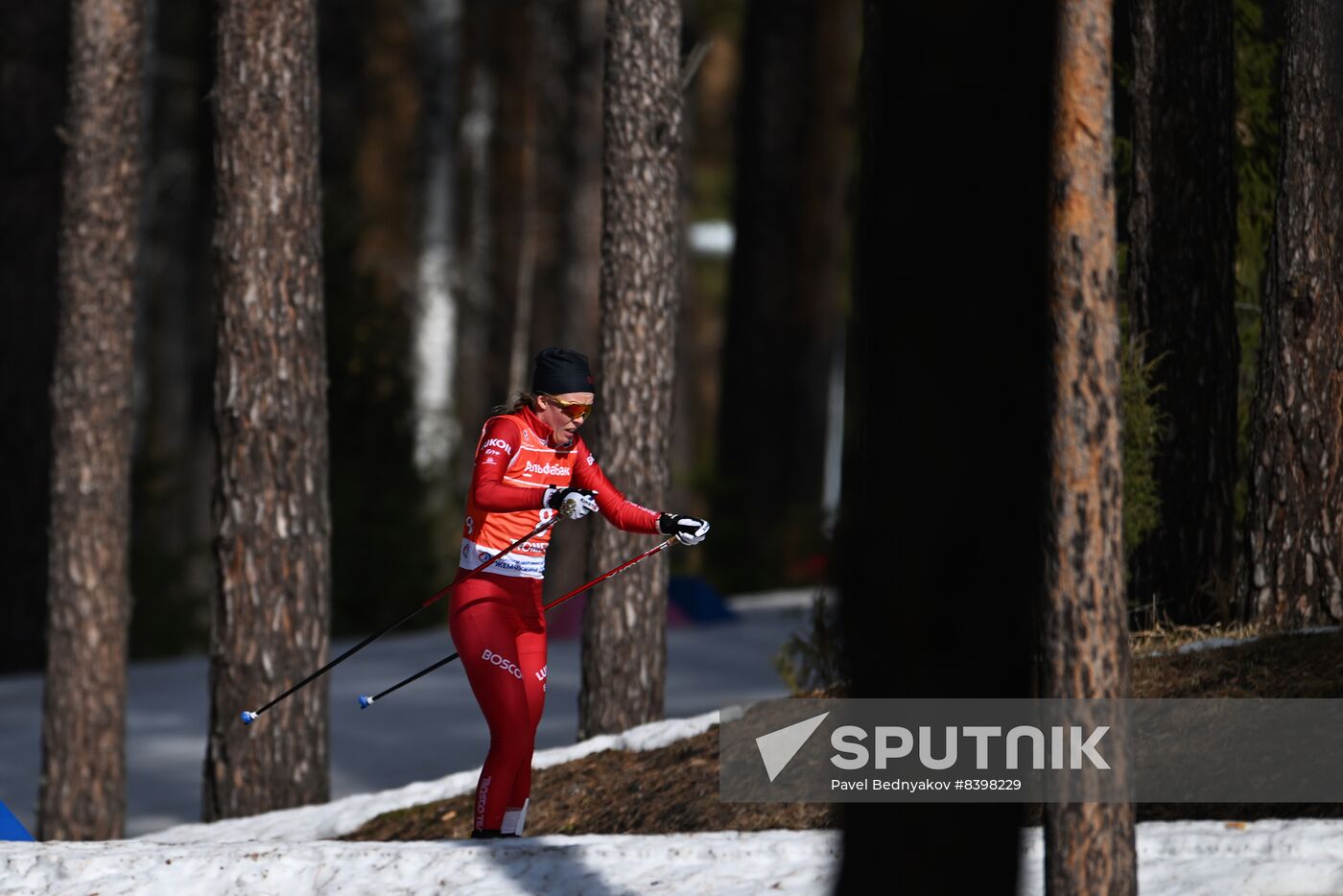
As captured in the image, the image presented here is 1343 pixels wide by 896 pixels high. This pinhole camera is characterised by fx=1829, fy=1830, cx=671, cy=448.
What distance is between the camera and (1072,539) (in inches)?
Answer: 216

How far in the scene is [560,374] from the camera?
722 centimetres

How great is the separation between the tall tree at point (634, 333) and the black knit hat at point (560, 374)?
7.38 ft

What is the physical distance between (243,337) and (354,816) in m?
2.53

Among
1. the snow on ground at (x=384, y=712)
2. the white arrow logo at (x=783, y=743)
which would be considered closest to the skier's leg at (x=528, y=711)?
the white arrow logo at (x=783, y=743)

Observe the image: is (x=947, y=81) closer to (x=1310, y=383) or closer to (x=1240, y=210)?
(x=1310, y=383)

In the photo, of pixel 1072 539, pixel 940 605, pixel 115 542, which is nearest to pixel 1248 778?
pixel 1072 539

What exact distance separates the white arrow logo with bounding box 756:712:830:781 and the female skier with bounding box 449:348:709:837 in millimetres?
1331

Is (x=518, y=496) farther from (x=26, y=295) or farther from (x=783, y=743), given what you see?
(x=26, y=295)

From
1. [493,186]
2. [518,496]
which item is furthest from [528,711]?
[493,186]

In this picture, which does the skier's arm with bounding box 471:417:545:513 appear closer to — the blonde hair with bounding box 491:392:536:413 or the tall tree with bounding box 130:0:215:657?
the blonde hair with bounding box 491:392:536:413

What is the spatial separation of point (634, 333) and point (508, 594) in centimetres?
261

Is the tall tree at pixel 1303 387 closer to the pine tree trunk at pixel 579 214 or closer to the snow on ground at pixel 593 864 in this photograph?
the snow on ground at pixel 593 864

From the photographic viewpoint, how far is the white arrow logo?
822 cm

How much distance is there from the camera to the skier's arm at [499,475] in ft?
23.4
